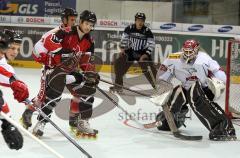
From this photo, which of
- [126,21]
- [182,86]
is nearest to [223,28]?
[126,21]

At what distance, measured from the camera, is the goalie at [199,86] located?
15.1 feet

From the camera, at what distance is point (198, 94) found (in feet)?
15.3

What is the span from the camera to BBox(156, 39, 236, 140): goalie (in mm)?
4594

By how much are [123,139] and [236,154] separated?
965mm

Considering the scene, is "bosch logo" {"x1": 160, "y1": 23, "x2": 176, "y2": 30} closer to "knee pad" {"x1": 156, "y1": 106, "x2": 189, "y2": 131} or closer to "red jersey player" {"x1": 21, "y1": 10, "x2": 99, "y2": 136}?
"knee pad" {"x1": 156, "y1": 106, "x2": 189, "y2": 131}

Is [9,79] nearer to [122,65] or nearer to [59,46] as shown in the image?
[59,46]

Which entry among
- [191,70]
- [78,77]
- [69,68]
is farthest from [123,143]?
[191,70]

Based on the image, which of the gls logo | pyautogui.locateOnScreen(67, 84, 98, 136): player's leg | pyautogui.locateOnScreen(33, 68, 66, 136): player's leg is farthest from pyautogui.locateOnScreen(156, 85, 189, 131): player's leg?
the gls logo

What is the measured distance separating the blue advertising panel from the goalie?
4457mm

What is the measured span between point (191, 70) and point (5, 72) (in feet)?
6.62

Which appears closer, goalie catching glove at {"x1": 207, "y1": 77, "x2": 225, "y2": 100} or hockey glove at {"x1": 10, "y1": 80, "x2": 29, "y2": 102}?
hockey glove at {"x1": 10, "y1": 80, "x2": 29, "y2": 102}

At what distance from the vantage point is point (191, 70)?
185 inches

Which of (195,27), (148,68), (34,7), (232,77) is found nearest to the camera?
(232,77)

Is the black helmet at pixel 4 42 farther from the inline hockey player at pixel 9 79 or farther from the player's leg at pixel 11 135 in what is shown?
the player's leg at pixel 11 135
